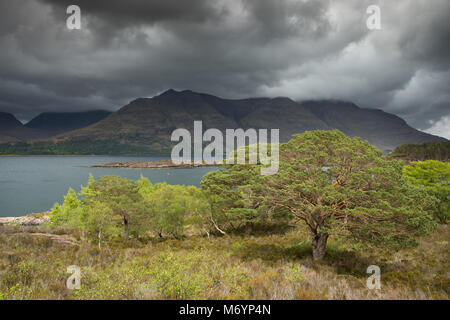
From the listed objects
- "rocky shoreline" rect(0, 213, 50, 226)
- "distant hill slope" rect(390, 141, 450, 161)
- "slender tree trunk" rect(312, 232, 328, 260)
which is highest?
"distant hill slope" rect(390, 141, 450, 161)

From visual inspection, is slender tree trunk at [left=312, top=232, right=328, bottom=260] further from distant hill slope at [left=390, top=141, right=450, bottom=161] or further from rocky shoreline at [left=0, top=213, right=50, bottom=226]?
distant hill slope at [left=390, top=141, right=450, bottom=161]

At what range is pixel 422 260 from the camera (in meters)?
17.0

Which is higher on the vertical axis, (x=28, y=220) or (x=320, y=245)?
(x=320, y=245)

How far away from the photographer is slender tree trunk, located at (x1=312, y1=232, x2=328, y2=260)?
15.8m

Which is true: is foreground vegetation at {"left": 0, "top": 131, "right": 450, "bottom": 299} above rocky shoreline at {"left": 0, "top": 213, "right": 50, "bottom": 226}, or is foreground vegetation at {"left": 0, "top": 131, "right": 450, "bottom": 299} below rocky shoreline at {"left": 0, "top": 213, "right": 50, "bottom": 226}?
above

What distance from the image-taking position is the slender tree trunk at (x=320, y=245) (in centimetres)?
1583

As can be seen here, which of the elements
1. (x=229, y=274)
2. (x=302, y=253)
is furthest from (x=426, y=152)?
(x=229, y=274)

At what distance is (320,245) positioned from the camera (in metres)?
15.9

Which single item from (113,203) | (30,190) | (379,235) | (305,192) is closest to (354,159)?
(305,192)

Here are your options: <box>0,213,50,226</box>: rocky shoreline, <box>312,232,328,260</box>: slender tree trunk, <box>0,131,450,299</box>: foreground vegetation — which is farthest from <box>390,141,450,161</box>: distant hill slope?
<box>0,213,50,226</box>: rocky shoreline

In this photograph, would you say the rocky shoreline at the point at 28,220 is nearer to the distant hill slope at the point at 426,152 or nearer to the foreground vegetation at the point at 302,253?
the foreground vegetation at the point at 302,253

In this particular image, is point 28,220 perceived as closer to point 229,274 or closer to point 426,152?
point 229,274
